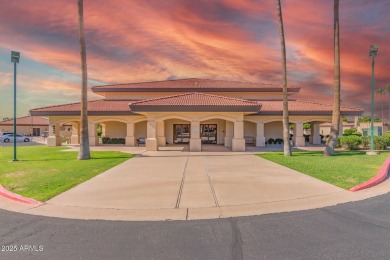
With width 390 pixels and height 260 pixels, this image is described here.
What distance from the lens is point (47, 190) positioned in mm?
9734

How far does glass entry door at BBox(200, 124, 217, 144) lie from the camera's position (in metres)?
34.7

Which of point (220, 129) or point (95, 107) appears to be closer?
point (95, 107)

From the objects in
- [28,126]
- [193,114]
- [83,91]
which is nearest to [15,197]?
[83,91]

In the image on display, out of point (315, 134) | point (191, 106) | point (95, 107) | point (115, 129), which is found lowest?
point (315, 134)

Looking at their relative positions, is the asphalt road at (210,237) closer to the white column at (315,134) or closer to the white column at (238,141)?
the white column at (238,141)

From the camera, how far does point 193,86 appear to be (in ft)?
120

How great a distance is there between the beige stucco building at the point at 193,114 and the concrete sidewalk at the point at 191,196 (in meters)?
12.6

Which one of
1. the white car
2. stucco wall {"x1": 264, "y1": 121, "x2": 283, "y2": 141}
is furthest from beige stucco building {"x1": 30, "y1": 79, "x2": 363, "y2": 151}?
the white car

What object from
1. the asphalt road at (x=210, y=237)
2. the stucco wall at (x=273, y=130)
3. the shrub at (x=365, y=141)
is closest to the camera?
the asphalt road at (x=210, y=237)

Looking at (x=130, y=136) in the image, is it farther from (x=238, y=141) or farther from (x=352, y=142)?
(x=352, y=142)

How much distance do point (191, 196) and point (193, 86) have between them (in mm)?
28581

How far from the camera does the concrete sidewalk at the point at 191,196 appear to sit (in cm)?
740

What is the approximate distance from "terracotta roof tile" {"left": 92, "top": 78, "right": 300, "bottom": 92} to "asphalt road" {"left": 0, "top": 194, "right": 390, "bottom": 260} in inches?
1183

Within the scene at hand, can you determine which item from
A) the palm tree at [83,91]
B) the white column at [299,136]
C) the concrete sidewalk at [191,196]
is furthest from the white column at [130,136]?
the concrete sidewalk at [191,196]
